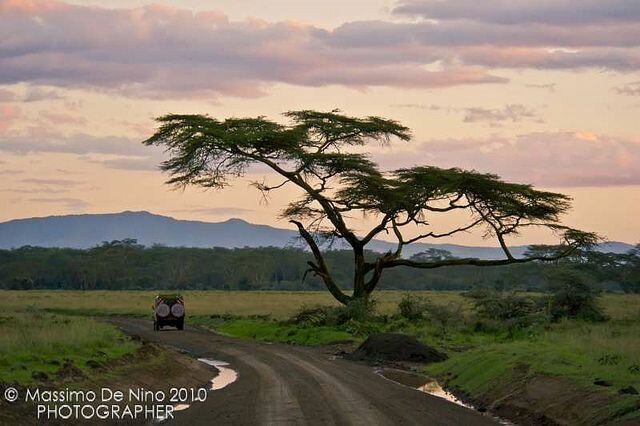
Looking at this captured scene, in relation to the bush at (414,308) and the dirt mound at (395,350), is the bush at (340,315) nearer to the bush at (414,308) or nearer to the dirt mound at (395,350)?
the bush at (414,308)

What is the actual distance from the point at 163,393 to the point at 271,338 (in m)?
23.9

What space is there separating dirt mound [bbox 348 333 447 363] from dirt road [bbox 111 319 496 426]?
184cm

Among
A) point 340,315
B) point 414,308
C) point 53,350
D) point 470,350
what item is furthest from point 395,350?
point 414,308

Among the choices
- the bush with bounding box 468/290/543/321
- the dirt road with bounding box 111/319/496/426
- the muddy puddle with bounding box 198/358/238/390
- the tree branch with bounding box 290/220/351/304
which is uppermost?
the tree branch with bounding box 290/220/351/304

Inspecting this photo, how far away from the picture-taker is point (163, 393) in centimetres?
2288

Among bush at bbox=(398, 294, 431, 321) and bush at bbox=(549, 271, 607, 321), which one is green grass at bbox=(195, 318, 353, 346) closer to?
bush at bbox=(398, 294, 431, 321)

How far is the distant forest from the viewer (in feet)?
492

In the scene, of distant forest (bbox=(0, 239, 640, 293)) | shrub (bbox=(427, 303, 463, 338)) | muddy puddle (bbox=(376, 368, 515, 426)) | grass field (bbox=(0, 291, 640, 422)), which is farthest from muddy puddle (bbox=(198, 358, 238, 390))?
distant forest (bbox=(0, 239, 640, 293))

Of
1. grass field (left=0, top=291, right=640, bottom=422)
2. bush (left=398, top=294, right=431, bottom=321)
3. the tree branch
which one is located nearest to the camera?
grass field (left=0, top=291, right=640, bottom=422)

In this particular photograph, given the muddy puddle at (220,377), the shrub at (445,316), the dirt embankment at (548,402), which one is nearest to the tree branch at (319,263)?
the shrub at (445,316)

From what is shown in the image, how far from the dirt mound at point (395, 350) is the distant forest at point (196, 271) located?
99402 millimetres

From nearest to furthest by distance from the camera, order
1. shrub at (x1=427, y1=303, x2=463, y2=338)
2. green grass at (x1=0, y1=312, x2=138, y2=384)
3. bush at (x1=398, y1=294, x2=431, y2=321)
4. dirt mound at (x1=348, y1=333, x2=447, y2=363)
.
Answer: green grass at (x1=0, y1=312, x2=138, y2=384) < dirt mound at (x1=348, y1=333, x2=447, y2=363) < shrub at (x1=427, y1=303, x2=463, y2=338) < bush at (x1=398, y1=294, x2=431, y2=321)

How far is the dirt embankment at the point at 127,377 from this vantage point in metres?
17.2

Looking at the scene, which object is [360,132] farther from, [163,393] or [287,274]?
[287,274]
